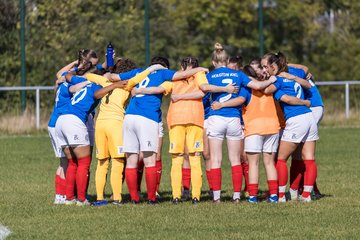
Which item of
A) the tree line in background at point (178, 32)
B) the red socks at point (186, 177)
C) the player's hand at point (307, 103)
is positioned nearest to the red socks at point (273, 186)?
the player's hand at point (307, 103)

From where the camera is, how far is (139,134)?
14.0 m

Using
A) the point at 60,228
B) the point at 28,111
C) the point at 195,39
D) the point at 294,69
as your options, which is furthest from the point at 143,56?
the point at 60,228

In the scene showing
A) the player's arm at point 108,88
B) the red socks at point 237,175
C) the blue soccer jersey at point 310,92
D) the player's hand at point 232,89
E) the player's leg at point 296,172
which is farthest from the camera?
the player's leg at point 296,172

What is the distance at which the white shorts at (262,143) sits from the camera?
14.1m

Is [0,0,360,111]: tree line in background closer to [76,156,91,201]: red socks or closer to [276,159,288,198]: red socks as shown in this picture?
[76,156,91,201]: red socks

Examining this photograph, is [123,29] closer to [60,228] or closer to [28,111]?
[28,111]

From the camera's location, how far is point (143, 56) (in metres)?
32.2

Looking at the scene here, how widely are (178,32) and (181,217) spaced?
1059 inches

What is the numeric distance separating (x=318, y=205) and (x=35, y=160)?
8650mm

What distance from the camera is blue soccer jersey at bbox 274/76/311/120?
46.3 feet

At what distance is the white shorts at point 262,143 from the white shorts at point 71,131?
1.95 meters

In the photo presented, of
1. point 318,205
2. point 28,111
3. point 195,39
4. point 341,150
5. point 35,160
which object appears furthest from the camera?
point 195,39

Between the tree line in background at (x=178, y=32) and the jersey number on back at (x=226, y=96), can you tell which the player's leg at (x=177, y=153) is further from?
the tree line in background at (x=178, y=32)

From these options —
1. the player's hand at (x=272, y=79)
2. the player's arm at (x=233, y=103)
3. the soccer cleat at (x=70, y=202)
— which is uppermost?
the player's hand at (x=272, y=79)
